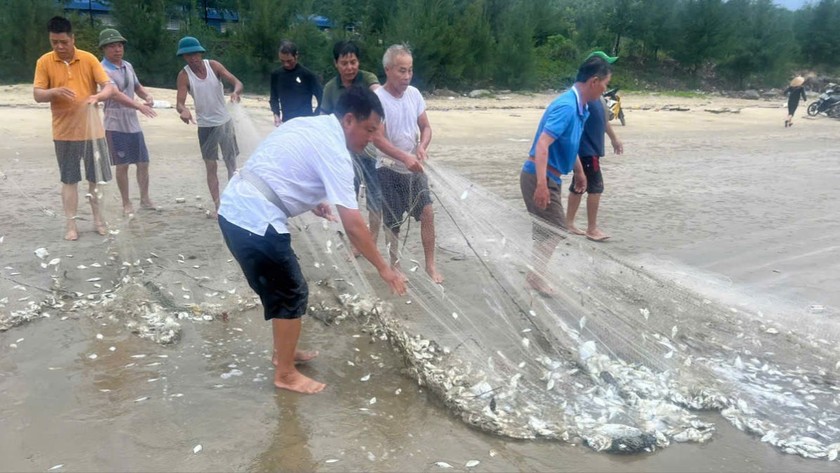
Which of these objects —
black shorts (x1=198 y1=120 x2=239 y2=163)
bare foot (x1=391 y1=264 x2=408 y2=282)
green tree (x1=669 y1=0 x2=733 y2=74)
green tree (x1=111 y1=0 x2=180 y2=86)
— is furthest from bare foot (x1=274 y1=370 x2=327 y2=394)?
green tree (x1=669 y1=0 x2=733 y2=74)

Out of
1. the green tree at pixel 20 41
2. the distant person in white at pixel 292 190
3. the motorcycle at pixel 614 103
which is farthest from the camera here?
the green tree at pixel 20 41

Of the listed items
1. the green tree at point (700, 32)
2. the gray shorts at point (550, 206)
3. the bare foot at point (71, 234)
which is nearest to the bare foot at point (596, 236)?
the gray shorts at point (550, 206)

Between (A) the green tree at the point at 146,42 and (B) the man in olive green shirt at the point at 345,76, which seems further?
(A) the green tree at the point at 146,42

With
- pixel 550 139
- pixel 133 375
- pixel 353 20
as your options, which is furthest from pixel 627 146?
pixel 353 20

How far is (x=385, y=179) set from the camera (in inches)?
172

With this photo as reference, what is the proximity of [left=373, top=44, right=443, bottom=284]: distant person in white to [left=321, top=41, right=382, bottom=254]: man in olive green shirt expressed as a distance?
0.21ft

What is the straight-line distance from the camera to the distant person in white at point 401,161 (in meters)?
4.24

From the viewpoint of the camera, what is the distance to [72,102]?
4.89m

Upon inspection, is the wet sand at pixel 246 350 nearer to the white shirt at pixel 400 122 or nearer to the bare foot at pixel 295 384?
the bare foot at pixel 295 384

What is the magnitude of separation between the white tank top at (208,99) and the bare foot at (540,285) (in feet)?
10.5

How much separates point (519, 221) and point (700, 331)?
122cm

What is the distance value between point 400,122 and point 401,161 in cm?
34

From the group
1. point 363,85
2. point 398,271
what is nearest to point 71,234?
point 363,85

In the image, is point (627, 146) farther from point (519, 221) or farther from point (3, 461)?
point (3, 461)
